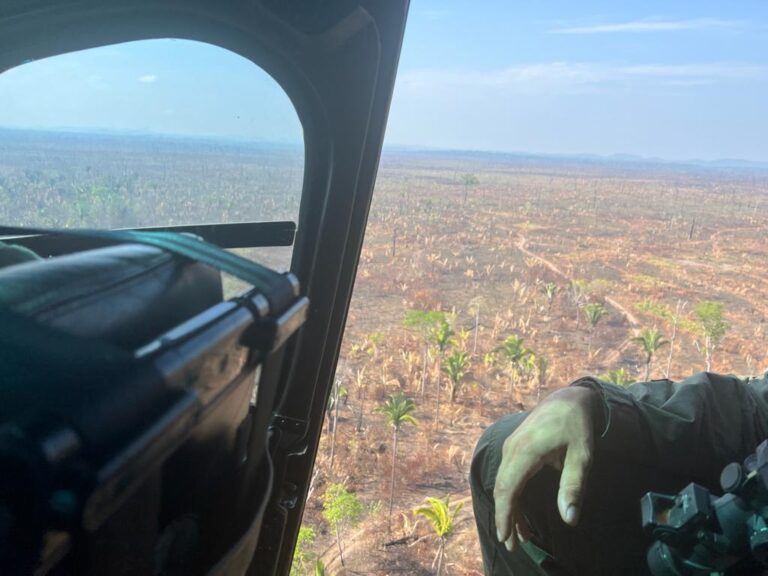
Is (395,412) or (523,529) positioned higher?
(523,529)

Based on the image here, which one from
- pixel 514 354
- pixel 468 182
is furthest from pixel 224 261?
pixel 468 182

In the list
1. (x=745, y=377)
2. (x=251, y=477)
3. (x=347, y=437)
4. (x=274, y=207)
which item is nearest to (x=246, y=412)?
(x=251, y=477)

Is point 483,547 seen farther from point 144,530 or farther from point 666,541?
point 144,530

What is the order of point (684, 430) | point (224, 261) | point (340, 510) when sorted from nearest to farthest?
point (224, 261)
point (684, 430)
point (340, 510)

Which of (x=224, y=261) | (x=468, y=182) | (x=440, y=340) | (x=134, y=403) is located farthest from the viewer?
(x=468, y=182)

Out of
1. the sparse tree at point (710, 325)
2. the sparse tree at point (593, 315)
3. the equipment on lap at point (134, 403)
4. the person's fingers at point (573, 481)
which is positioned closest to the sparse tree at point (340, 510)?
the sparse tree at point (710, 325)

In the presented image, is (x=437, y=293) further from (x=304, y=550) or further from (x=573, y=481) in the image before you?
(x=573, y=481)

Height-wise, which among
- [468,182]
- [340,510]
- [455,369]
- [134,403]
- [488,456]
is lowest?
[340,510]
